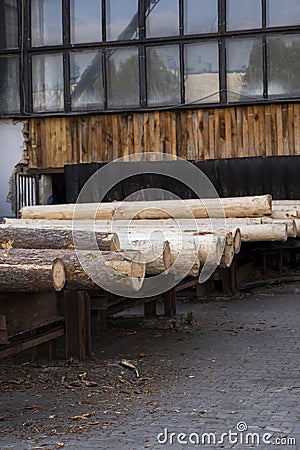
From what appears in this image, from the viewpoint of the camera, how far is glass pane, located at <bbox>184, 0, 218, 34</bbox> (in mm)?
16359

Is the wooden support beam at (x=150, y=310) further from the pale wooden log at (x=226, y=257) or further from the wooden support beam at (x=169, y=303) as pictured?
the pale wooden log at (x=226, y=257)

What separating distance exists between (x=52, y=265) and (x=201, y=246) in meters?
3.30

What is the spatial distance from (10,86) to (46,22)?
5.07ft

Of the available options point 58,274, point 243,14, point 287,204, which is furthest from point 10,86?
point 58,274

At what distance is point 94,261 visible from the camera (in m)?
7.44

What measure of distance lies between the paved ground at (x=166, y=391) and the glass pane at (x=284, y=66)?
232 inches

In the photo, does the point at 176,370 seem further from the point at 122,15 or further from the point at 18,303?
the point at 122,15

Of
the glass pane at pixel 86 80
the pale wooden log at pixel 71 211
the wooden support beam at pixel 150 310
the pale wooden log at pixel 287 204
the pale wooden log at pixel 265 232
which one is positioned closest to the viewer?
the wooden support beam at pixel 150 310

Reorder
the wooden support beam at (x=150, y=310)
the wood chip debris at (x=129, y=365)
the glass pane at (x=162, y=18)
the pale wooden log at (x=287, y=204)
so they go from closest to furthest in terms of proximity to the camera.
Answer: the wood chip debris at (x=129, y=365), the wooden support beam at (x=150, y=310), the pale wooden log at (x=287, y=204), the glass pane at (x=162, y=18)

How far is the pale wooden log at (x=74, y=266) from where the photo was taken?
701cm

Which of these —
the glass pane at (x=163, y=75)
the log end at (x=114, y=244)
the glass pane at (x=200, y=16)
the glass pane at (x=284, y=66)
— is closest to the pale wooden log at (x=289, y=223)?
the glass pane at (x=284, y=66)

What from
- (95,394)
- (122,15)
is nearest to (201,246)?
(95,394)

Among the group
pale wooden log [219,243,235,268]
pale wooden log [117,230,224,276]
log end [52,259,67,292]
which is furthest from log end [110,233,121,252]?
pale wooden log [219,243,235,268]

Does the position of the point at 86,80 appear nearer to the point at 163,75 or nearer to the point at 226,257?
the point at 163,75
